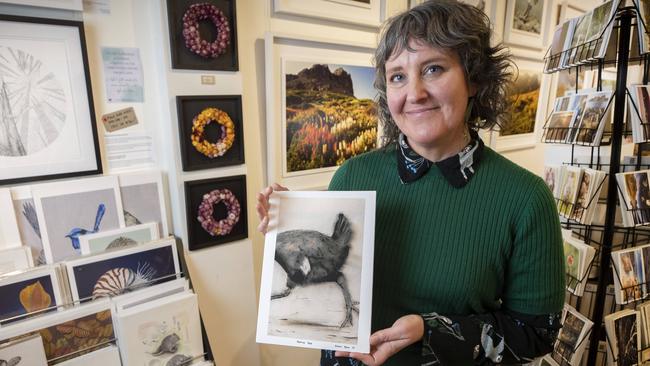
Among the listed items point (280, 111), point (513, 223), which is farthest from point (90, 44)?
point (513, 223)

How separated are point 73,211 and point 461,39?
1250 millimetres

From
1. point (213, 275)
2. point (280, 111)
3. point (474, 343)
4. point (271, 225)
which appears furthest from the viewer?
point (280, 111)

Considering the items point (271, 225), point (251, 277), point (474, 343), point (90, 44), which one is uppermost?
point (90, 44)

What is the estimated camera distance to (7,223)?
42.9 inches

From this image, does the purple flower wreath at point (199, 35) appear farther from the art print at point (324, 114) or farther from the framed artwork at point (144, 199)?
the framed artwork at point (144, 199)

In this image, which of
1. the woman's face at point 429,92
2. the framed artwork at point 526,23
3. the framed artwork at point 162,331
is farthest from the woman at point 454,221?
the framed artwork at point 526,23

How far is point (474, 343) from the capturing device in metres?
0.78

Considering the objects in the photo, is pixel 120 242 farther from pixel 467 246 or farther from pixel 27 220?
pixel 467 246

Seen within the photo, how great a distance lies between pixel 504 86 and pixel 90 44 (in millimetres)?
1257

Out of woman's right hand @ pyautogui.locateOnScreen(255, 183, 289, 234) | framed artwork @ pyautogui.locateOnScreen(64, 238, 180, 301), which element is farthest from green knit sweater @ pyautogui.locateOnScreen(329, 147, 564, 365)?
framed artwork @ pyautogui.locateOnScreen(64, 238, 180, 301)

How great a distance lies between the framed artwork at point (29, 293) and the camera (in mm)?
1065

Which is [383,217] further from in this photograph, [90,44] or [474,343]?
[90,44]

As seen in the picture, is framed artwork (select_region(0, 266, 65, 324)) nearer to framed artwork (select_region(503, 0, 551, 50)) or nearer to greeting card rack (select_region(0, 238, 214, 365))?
greeting card rack (select_region(0, 238, 214, 365))

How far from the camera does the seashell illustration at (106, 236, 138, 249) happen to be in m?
1.26
